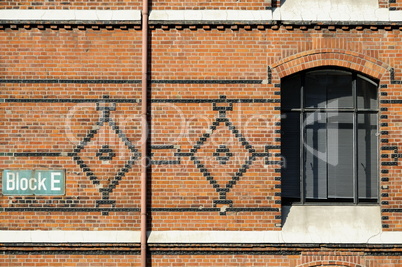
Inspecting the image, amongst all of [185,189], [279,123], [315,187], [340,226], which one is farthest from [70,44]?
[340,226]

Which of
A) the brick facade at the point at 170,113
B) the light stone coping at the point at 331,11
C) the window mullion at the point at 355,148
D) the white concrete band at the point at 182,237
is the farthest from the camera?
the window mullion at the point at 355,148

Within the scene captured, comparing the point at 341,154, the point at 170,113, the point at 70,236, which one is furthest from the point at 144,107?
the point at 341,154

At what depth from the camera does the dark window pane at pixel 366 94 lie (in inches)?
352

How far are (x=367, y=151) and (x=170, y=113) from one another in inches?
127

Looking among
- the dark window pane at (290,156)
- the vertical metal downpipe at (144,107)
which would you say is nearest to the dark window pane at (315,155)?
the dark window pane at (290,156)

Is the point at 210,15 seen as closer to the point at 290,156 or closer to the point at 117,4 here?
the point at 117,4

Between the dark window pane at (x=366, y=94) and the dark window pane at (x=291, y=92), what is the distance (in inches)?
38.3

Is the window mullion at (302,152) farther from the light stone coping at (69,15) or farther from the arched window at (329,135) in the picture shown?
the light stone coping at (69,15)

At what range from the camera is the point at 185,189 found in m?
8.66

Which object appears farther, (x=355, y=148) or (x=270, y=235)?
(x=355, y=148)

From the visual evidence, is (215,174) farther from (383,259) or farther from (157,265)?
(383,259)

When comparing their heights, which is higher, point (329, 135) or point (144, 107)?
point (144, 107)

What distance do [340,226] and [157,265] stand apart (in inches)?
115

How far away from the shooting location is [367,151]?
29.3ft
